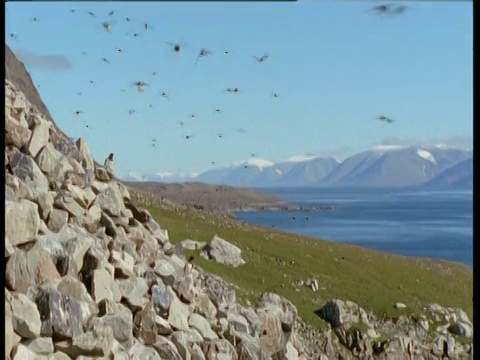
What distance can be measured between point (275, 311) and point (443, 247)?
410 feet

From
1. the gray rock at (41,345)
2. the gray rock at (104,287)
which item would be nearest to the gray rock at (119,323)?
the gray rock at (104,287)

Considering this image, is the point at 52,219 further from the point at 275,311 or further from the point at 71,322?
the point at 275,311

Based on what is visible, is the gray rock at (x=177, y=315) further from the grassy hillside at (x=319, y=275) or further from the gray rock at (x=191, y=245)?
the gray rock at (x=191, y=245)

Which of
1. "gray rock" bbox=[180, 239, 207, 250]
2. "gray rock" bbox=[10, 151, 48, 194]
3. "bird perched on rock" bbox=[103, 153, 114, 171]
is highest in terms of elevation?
"bird perched on rock" bbox=[103, 153, 114, 171]

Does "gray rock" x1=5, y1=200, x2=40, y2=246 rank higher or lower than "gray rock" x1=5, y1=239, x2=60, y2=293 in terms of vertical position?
higher

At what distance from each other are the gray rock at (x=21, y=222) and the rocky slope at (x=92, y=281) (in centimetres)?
3

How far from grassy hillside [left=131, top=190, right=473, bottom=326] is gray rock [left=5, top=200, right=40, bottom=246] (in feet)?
52.2

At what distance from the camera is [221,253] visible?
39.9 m

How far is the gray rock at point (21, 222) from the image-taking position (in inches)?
604

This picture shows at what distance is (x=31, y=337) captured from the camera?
544 inches

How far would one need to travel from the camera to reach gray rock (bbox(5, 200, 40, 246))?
1535cm

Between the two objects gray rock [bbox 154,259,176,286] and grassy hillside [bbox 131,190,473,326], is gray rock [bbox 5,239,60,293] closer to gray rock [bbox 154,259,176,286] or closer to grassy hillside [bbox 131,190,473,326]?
gray rock [bbox 154,259,176,286]

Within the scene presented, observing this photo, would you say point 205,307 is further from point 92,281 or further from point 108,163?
point 108,163

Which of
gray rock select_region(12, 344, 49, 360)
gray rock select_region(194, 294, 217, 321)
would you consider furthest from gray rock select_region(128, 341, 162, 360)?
gray rock select_region(194, 294, 217, 321)
